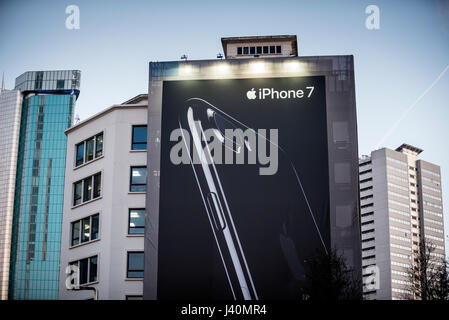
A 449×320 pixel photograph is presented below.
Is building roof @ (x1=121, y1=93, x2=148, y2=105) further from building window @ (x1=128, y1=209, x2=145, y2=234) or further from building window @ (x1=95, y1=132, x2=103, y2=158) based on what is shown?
building window @ (x1=128, y1=209, x2=145, y2=234)

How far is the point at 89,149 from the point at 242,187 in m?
14.5

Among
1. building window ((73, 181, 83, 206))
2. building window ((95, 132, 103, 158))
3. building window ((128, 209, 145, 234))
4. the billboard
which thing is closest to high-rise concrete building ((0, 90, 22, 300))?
building window ((73, 181, 83, 206))

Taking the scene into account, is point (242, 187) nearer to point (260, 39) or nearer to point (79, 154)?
point (79, 154)

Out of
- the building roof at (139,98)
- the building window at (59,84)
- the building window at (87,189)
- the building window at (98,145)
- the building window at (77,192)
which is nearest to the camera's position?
the building window at (87,189)

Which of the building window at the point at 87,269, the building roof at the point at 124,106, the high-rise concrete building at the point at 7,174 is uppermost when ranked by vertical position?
the high-rise concrete building at the point at 7,174

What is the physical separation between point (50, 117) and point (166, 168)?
123076 millimetres

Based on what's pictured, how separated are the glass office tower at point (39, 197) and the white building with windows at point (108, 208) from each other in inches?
4314

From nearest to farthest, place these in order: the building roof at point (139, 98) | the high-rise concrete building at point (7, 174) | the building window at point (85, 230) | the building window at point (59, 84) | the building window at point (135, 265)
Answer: the building window at point (135, 265)
the building window at point (85, 230)
the building roof at point (139, 98)
the high-rise concrete building at point (7, 174)
the building window at point (59, 84)

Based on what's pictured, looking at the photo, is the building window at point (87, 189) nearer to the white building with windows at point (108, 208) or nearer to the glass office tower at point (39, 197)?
the white building with windows at point (108, 208)

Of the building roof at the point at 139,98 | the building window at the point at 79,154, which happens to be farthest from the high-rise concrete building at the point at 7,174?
the building window at the point at 79,154

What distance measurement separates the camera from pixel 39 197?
164m

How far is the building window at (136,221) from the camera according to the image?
5081 cm
